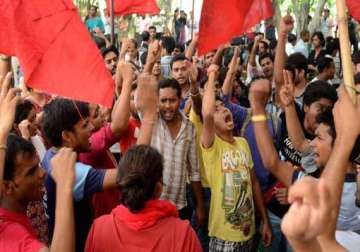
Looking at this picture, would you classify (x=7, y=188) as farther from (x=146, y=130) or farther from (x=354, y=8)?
(x=354, y=8)

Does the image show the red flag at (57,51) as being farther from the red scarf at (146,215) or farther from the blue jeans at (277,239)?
the blue jeans at (277,239)

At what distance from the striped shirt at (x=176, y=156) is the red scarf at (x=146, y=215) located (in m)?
1.39

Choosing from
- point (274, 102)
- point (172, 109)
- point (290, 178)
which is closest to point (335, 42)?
point (274, 102)

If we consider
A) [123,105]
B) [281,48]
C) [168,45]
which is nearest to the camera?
[123,105]

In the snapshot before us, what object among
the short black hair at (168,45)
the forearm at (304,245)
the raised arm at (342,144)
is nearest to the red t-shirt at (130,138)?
the raised arm at (342,144)

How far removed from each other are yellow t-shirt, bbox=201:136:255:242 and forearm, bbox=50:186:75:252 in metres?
1.61

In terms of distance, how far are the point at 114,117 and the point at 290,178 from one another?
999 millimetres

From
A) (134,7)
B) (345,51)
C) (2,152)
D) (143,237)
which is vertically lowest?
(143,237)

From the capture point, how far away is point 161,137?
12.1ft

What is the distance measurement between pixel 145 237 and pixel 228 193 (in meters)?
1.44

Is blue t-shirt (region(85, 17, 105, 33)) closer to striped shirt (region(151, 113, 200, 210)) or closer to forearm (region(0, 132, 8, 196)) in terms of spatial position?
striped shirt (region(151, 113, 200, 210))

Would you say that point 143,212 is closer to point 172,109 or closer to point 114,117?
point 114,117

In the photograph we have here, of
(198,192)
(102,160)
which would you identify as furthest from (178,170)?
(102,160)

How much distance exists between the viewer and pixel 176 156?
3.68 m
